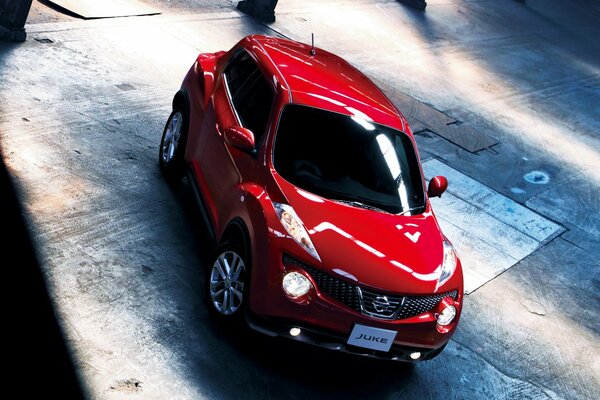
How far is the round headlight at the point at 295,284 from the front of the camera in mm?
5457

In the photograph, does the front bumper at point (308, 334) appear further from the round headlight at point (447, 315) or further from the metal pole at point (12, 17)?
the metal pole at point (12, 17)

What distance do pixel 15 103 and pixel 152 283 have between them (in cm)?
343

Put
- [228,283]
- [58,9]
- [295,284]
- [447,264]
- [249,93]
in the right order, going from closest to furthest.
A: 1. [295,284]
2. [228,283]
3. [447,264]
4. [249,93]
5. [58,9]

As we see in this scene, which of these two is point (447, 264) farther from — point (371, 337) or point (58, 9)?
point (58, 9)

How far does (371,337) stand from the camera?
5.54 meters

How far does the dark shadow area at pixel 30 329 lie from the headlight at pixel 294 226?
5.51ft

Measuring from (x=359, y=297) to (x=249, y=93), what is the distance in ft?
7.59

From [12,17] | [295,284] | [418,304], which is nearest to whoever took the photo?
[295,284]

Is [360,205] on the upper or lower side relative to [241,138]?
lower

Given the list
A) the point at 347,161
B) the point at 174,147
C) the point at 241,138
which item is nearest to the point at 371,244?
the point at 347,161

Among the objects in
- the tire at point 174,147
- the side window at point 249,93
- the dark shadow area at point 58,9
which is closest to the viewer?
the side window at point 249,93

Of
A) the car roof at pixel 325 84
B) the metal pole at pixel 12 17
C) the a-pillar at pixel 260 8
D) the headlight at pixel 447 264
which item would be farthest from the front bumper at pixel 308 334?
the a-pillar at pixel 260 8

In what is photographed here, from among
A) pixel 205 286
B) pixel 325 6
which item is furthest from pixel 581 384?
pixel 325 6

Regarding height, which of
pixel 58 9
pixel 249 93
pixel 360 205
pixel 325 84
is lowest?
pixel 58 9
